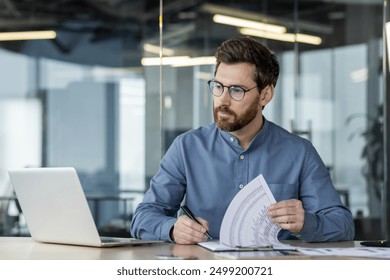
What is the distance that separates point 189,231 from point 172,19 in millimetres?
3985

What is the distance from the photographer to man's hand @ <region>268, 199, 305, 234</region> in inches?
112

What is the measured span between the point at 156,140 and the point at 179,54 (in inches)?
25.9

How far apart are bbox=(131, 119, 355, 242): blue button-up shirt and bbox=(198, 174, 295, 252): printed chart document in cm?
54

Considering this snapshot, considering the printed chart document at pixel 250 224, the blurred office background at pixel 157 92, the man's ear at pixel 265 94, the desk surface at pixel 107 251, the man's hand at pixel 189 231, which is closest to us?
the desk surface at pixel 107 251

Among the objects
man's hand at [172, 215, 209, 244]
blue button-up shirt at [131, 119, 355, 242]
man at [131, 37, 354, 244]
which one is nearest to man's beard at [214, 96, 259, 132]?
man at [131, 37, 354, 244]

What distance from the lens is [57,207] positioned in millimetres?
2963

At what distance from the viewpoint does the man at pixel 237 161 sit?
337 cm

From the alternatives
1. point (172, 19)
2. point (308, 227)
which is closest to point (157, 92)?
point (172, 19)

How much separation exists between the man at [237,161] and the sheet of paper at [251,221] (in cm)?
49

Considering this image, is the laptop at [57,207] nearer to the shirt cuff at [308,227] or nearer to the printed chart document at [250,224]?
the printed chart document at [250,224]

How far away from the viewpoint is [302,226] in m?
3.02

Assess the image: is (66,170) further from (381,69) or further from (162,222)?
(381,69)

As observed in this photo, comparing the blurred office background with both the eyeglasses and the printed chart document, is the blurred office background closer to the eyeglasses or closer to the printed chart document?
the eyeglasses

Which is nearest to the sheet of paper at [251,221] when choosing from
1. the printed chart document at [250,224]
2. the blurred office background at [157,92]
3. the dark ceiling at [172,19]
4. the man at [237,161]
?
the printed chart document at [250,224]
